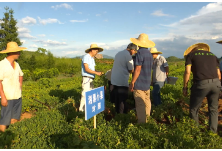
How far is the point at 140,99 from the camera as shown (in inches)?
144

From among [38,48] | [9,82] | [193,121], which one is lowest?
[193,121]

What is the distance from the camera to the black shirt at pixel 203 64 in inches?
122

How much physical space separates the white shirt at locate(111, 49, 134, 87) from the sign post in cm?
69

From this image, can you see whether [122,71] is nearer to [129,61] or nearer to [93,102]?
[129,61]

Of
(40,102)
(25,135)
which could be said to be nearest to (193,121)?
(25,135)

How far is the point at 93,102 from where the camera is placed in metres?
3.41

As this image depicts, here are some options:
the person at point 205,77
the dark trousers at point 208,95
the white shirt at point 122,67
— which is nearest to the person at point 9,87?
the white shirt at point 122,67

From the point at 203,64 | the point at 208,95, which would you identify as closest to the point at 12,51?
the point at 203,64

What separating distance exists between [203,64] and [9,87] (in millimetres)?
3578

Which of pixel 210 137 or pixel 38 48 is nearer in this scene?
pixel 210 137

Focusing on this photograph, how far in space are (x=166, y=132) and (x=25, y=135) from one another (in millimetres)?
2545

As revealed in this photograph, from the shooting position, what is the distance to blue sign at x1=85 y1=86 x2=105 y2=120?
3.23 metres

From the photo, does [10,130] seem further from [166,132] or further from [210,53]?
[210,53]

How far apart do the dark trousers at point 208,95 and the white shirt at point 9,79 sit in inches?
133
